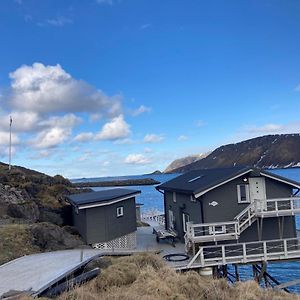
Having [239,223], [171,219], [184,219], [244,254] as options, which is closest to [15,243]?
[184,219]

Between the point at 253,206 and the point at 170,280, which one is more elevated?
the point at 253,206

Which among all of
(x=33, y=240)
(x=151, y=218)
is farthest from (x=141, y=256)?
(x=151, y=218)

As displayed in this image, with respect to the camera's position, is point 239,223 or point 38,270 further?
point 239,223

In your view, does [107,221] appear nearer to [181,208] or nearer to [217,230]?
[181,208]

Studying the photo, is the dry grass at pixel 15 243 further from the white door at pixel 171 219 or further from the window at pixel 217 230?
the white door at pixel 171 219

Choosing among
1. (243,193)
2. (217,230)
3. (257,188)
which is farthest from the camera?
(257,188)

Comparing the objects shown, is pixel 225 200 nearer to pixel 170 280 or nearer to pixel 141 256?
pixel 141 256

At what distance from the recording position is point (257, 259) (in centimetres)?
1889

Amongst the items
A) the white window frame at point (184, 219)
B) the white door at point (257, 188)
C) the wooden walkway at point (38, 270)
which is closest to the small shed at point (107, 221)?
the white window frame at point (184, 219)

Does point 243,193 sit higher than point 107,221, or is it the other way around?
point 243,193

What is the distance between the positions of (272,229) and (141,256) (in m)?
10.0

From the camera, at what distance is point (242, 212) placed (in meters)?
20.5

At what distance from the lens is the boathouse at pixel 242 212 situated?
2019 centimetres

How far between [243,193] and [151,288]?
41.0ft
